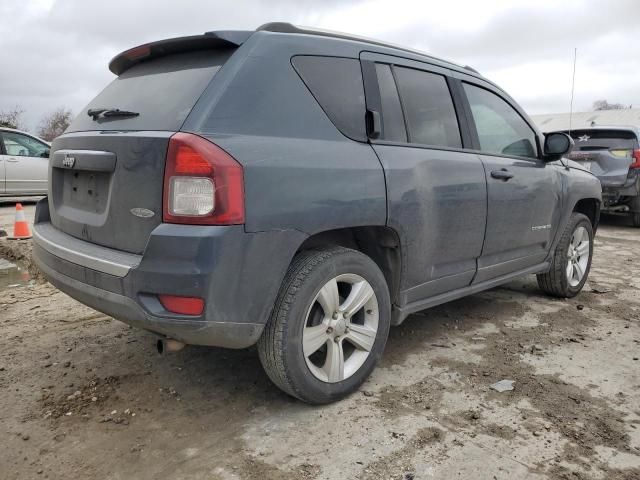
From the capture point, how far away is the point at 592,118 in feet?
114

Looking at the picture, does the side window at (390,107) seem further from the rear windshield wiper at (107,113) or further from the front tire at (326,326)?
the rear windshield wiper at (107,113)

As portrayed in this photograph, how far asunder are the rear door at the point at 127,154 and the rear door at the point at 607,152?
8036 millimetres

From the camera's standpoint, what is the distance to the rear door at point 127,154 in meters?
2.26

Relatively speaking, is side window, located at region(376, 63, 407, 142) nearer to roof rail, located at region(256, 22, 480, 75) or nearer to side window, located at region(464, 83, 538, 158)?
roof rail, located at region(256, 22, 480, 75)

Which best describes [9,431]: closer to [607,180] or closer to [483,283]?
[483,283]

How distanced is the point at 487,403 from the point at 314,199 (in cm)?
140

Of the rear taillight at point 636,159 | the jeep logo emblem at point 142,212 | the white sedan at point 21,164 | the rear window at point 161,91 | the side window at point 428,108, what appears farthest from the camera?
the white sedan at point 21,164

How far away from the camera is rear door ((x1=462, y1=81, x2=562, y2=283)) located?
3541 mm

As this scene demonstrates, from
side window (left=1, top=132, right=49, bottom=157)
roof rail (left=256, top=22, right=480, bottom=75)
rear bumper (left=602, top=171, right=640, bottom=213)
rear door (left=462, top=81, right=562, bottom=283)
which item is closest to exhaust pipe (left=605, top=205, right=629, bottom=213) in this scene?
rear bumper (left=602, top=171, right=640, bottom=213)

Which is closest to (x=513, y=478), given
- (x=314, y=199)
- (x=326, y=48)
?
(x=314, y=199)

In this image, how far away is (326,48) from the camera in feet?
8.84

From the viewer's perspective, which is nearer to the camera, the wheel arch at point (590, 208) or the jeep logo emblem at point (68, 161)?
the jeep logo emblem at point (68, 161)

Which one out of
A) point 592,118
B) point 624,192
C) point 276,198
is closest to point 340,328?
point 276,198

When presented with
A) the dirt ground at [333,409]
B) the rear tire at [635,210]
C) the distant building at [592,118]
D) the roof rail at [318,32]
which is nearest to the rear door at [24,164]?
the dirt ground at [333,409]
